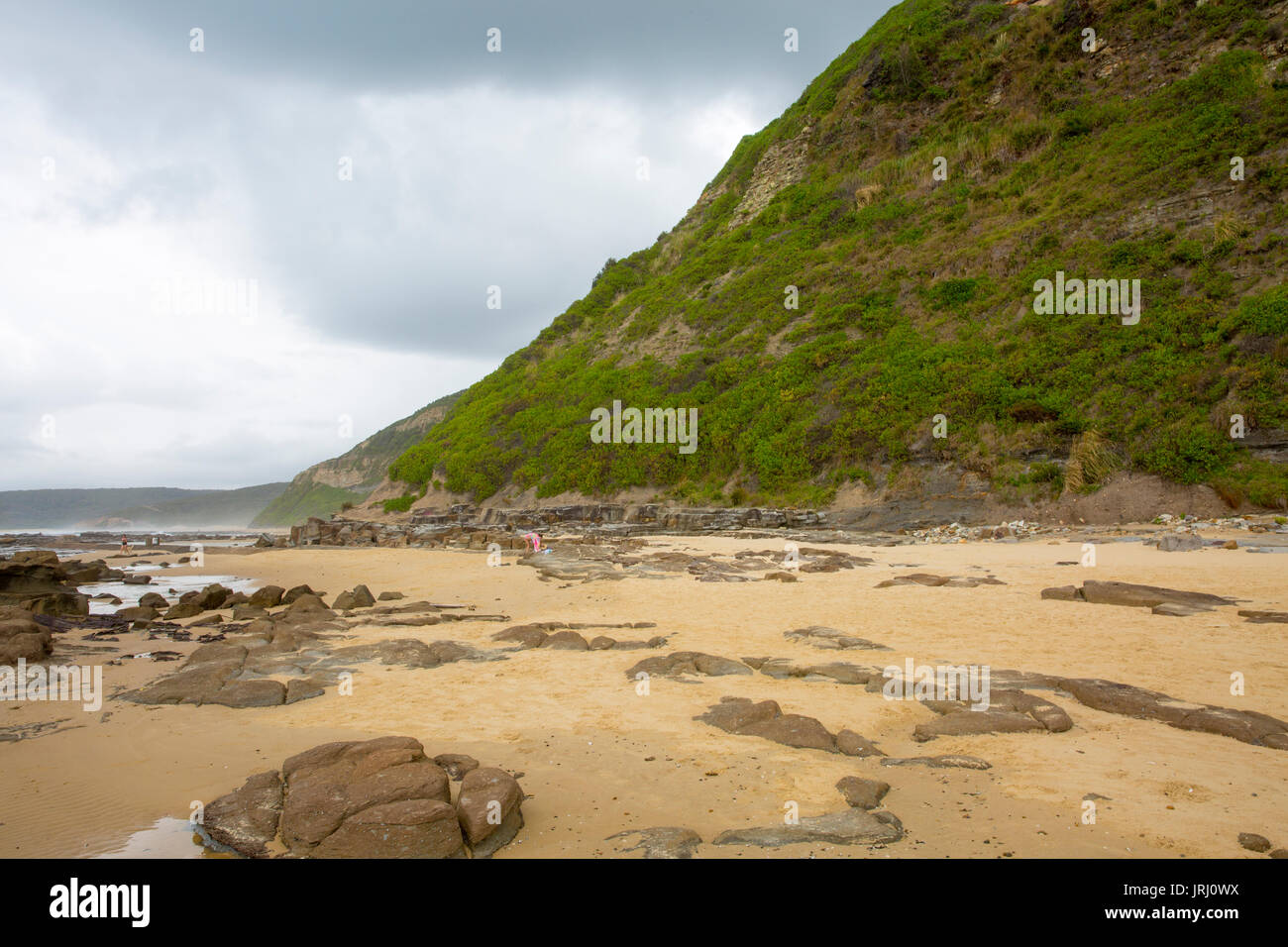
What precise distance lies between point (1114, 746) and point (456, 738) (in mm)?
5623

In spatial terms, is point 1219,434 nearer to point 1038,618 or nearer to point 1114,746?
point 1038,618

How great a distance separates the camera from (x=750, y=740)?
5.92 meters

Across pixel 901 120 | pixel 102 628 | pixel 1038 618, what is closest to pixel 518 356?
pixel 901 120

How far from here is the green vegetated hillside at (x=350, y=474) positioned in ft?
345

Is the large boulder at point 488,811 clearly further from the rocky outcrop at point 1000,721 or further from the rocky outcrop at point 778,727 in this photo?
the rocky outcrop at point 1000,721

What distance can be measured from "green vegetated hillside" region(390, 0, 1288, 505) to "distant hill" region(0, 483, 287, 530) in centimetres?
11774

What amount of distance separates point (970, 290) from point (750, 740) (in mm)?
33908

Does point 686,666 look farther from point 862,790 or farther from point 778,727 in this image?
point 862,790

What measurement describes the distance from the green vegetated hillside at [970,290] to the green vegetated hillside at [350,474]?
2138 inches

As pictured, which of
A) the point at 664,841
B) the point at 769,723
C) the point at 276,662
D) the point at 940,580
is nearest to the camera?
the point at 664,841

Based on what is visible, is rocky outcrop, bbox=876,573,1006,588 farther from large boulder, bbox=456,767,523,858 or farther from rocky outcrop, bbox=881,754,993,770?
large boulder, bbox=456,767,523,858

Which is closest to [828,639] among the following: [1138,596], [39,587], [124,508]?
Answer: [1138,596]

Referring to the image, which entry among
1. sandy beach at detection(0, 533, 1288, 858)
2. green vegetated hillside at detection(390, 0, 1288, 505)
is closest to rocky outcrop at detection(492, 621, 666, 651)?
sandy beach at detection(0, 533, 1288, 858)
